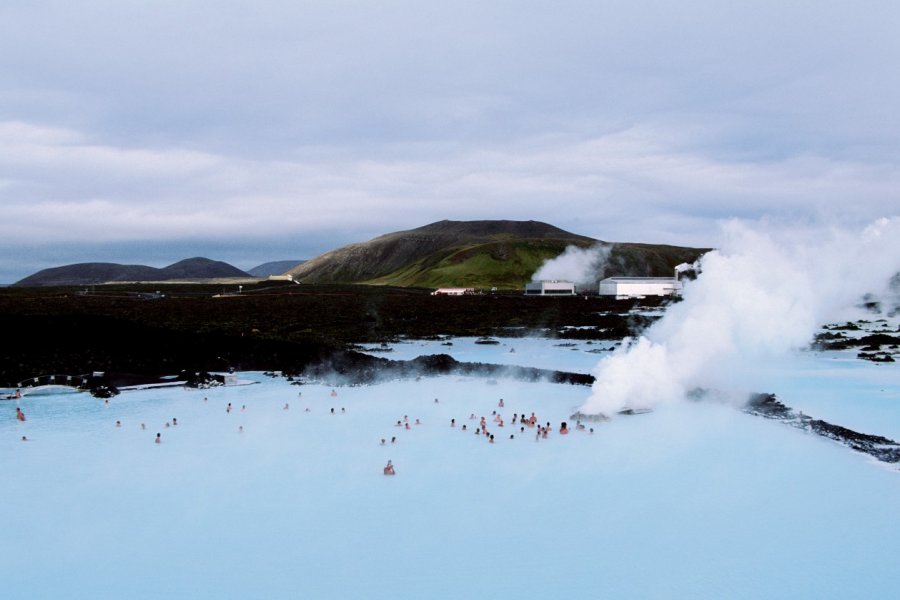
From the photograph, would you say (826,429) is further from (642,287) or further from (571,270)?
(571,270)

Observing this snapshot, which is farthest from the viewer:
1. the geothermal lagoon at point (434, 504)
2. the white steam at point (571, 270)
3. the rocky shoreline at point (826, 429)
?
the white steam at point (571, 270)

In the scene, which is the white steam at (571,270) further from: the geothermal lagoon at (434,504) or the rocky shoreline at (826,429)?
the geothermal lagoon at (434,504)

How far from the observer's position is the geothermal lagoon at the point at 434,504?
14484 mm

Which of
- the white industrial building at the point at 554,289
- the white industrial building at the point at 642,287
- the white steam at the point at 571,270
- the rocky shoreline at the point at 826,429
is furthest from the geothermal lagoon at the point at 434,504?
the white steam at the point at 571,270

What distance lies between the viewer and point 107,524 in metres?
17.5

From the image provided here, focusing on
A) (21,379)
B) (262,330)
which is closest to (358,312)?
(262,330)

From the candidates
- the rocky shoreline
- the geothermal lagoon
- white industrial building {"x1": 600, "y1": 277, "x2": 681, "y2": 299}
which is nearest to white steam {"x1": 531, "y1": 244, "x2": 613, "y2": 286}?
white industrial building {"x1": 600, "y1": 277, "x2": 681, "y2": 299}

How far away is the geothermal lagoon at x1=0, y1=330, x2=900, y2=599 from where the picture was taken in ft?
47.5

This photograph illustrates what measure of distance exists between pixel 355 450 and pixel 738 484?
40.5 feet

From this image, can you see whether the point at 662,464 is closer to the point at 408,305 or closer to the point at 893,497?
the point at 893,497

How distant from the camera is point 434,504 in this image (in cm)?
1905

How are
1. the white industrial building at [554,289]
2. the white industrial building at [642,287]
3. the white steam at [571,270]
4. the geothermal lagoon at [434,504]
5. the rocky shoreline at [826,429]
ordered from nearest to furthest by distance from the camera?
the geothermal lagoon at [434,504], the rocky shoreline at [826,429], the white industrial building at [642,287], the white industrial building at [554,289], the white steam at [571,270]

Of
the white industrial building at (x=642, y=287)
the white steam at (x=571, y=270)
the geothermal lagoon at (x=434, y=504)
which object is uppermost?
the white steam at (x=571, y=270)

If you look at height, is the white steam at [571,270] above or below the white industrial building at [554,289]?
above
